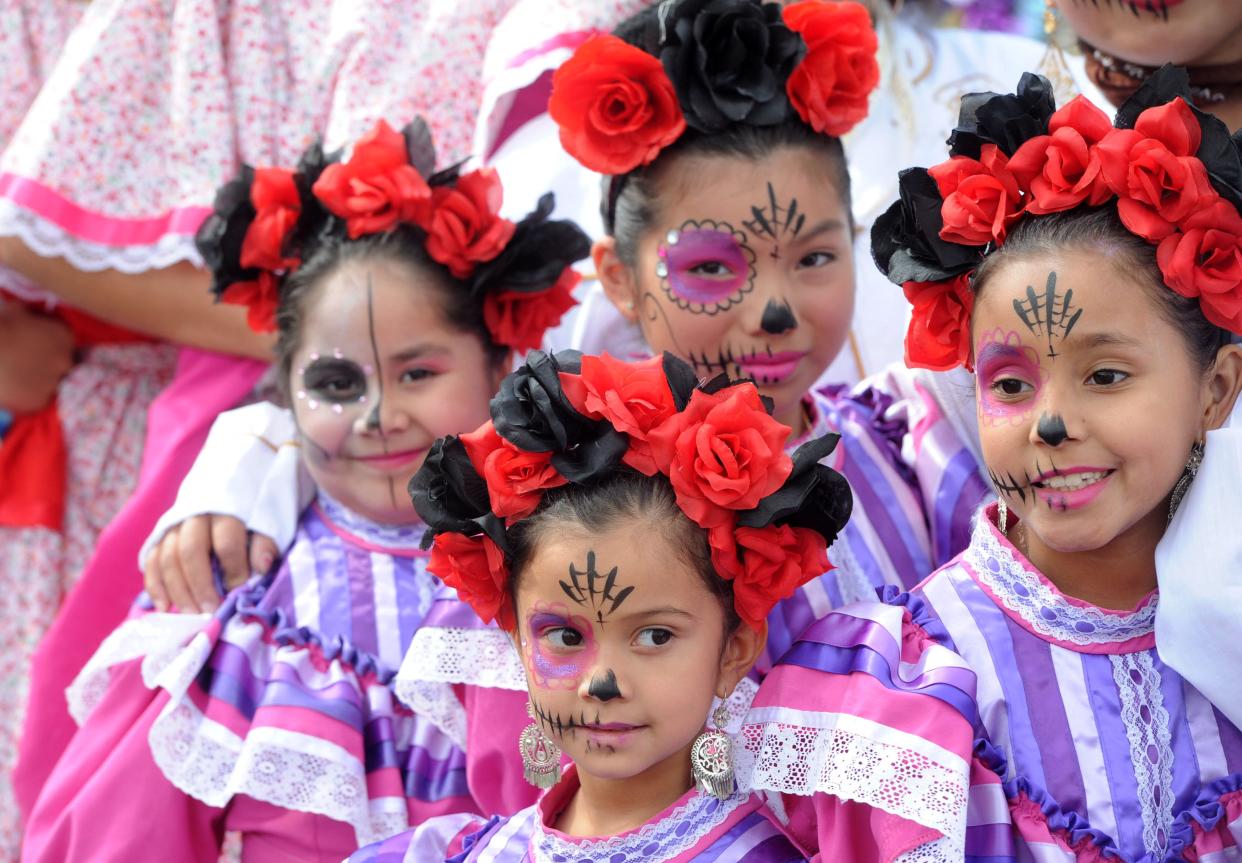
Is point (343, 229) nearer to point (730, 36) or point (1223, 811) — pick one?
point (730, 36)

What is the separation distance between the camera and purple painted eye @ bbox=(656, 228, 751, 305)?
2.19 meters

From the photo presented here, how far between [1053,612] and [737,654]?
38 cm

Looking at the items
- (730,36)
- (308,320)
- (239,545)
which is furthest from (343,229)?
(730,36)

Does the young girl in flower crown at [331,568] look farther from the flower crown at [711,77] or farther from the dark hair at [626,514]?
the dark hair at [626,514]

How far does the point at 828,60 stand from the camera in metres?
2.24

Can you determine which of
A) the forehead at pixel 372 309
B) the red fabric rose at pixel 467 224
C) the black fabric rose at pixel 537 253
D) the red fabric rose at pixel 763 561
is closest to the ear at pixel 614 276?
the black fabric rose at pixel 537 253

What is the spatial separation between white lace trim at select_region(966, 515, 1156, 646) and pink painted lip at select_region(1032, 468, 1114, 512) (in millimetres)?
139

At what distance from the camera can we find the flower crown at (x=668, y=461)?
1.69 metres

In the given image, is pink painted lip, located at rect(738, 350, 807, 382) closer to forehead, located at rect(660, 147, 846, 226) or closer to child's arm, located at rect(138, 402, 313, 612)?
forehead, located at rect(660, 147, 846, 226)

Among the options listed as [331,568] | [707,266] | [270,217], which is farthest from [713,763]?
[270,217]

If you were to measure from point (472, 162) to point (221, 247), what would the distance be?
71cm

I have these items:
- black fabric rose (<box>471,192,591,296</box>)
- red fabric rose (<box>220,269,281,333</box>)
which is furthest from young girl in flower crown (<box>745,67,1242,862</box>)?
red fabric rose (<box>220,269,281,333</box>)

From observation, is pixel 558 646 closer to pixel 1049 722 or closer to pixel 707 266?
pixel 1049 722

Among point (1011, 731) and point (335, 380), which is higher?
point (335, 380)
